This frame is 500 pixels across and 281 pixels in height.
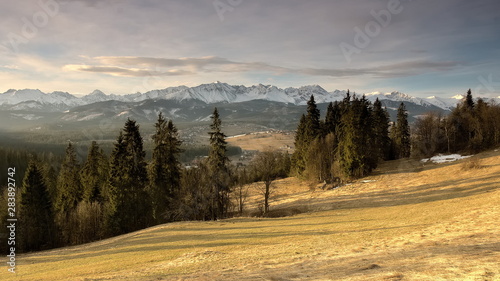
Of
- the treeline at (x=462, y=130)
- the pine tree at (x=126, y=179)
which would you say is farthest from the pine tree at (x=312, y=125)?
the pine tree at (x=126, y=179)

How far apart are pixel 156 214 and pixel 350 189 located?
31448mm

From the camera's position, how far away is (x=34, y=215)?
134 feet

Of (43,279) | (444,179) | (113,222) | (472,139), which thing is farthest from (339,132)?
(43,279)

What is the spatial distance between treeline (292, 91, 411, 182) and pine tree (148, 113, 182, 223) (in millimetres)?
28856

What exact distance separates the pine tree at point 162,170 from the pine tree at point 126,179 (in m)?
1.59

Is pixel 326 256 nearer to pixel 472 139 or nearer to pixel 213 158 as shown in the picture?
pixel 213 158

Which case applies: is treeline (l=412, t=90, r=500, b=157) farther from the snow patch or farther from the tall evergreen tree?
the tall evergreen tree

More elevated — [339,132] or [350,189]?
[339,132]

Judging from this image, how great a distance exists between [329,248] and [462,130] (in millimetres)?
61121

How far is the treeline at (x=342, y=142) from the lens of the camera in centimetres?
5316

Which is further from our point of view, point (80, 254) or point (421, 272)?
point (80, 254)

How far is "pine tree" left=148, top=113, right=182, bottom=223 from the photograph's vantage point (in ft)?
133

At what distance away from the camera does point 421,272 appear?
1066cm

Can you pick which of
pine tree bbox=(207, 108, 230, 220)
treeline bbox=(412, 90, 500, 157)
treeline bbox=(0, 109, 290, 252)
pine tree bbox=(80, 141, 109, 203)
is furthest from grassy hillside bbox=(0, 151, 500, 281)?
treeline bbox=(412, 90, 500, 157)
